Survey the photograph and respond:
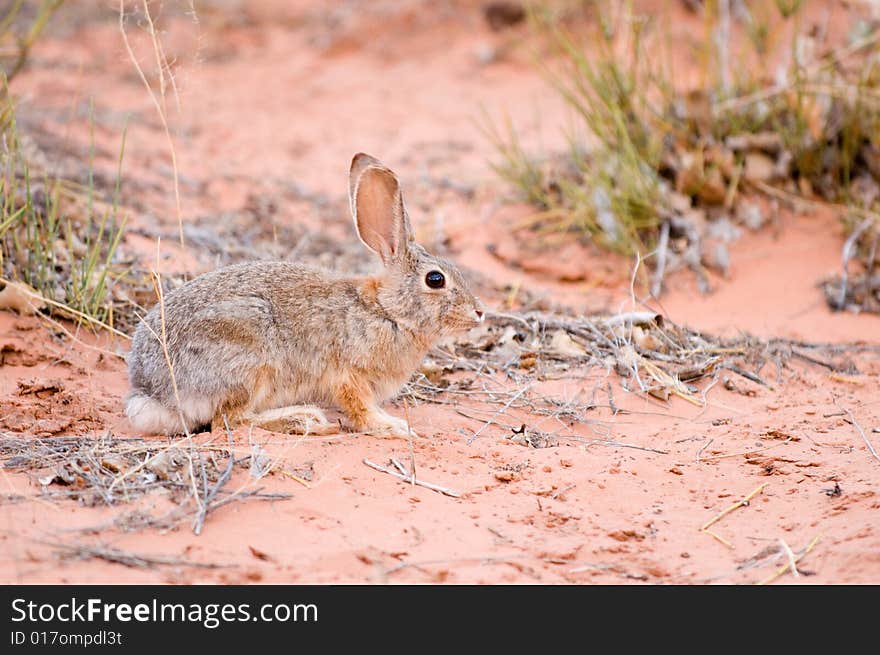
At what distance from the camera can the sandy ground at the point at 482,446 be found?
3.54 metres

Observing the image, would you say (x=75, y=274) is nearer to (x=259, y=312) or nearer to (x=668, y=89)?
(x=259, y=312)

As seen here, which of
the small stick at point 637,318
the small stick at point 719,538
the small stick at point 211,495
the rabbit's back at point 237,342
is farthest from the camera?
the small stick at point 637,318

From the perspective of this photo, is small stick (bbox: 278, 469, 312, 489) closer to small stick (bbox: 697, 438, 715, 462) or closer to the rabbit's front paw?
the rabbit's front paw

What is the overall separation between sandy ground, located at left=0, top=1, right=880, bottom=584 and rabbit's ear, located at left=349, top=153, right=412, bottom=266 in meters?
0.84

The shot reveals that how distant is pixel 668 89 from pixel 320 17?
23.6 ft

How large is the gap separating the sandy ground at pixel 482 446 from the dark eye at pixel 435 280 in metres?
0.64

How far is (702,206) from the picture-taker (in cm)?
792

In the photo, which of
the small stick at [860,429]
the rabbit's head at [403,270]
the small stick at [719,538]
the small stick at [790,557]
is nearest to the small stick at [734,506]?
the small stick at [719,538]

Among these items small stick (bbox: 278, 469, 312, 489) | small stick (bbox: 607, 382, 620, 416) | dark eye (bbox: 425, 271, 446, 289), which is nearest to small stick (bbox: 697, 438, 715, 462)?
small stick (bbox: 607, 382, 620, 416)

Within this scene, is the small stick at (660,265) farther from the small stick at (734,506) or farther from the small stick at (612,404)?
the small stick at (734,506)

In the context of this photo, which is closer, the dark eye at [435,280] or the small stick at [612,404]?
the dark eye at [435,280]

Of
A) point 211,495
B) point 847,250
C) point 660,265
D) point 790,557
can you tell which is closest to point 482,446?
point 211,495

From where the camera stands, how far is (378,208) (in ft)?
16.5

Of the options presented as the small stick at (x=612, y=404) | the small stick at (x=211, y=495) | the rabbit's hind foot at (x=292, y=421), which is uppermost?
the small stick at (x=211, y=495)
